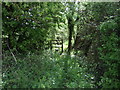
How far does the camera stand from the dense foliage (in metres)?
2.15

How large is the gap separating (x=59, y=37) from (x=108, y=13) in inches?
157

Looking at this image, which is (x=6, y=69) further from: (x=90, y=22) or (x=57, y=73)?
(x=90, y=22)

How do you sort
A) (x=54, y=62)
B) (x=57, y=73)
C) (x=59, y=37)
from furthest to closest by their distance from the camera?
(x=59, y=37) → (x=54, y=62) → (x=57, y=73)

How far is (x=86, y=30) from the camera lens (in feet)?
10.7

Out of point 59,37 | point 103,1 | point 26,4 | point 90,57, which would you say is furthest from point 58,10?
point 59,37

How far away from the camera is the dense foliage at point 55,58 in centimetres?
215

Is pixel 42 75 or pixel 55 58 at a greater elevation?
pixel 55 58

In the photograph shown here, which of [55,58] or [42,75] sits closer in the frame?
Answer: [42,75]

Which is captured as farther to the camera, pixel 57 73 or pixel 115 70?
pixel 57 73

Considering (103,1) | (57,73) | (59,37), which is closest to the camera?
(57,73)

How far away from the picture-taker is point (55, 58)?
10.9 feet

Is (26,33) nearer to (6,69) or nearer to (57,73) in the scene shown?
(6,69)

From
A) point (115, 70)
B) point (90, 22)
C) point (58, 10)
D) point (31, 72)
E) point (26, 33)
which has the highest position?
point (58, 10)

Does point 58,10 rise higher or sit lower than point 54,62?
higher
